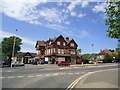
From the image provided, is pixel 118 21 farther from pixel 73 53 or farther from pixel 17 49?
pixel 17 49

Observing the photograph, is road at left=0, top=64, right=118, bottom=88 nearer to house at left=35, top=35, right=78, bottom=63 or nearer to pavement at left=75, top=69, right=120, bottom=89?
pavement at left=75, top=69, right=120, bottom=89

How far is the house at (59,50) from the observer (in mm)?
49094

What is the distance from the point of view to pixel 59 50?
5031cm

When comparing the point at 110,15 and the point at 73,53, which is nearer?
the point at 110,15

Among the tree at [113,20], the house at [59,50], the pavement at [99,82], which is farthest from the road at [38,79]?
the house at [59,50]

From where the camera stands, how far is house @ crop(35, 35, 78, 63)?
4909cm

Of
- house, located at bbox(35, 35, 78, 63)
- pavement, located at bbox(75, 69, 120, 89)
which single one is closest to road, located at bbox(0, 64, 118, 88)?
pavement, located at bbox(75, 69, 120, 89)

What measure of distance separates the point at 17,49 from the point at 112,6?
62902 mm

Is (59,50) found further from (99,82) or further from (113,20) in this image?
(113,20)

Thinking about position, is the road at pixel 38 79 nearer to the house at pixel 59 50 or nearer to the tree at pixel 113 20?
the tree at pixel 113 20

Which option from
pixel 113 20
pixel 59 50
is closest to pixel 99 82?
pixel 113 20

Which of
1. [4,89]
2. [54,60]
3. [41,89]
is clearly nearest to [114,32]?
[41,89]

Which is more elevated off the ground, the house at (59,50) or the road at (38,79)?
the house at (59,50)

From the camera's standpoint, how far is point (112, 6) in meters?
7.11
